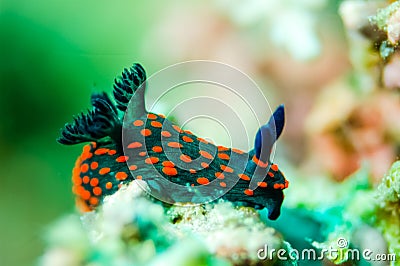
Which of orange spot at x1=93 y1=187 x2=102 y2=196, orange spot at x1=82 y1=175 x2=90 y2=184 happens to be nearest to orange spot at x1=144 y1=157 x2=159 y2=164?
orange spot at x1=93 y1=187 x2=102 y2=196

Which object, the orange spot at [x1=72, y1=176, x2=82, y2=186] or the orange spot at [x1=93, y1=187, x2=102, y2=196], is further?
the orange spot at [x1=72, y1=176, x2=82, y2=186]

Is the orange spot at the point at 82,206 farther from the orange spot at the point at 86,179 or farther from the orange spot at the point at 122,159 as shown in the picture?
the orange spot at the point at 122,159

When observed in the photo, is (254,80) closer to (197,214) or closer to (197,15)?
(197,15)

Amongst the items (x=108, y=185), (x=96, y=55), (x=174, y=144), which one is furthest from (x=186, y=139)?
(x=96, y=55)

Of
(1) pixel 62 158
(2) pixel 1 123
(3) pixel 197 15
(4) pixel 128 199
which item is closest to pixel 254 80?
(3) pixel 197 15

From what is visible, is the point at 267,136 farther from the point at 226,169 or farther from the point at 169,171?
the point at 169,171

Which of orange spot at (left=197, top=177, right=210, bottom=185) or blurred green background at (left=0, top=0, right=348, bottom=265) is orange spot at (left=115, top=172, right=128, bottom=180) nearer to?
orange spot at (left=197, top=177, right=210, bottom=185)

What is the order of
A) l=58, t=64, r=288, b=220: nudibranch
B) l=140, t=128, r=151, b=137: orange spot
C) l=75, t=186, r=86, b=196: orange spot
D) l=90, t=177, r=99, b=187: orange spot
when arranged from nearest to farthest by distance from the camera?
l=58, t=64, r=288, b=220: nudibranch < l=140, t=128, r=151, b=137: orange spot < l=90, t=177, r=99, b=187: orange spot < l=75, t=186, r=86, b=196: orange spot

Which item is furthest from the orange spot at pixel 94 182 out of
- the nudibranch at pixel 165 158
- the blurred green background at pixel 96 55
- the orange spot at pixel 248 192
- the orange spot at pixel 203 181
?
the blurred green background at pixel 96 55
